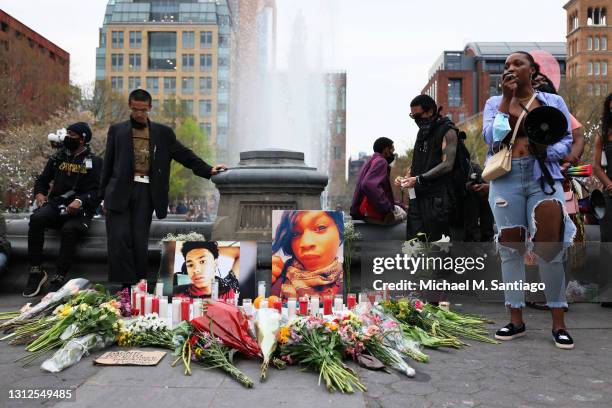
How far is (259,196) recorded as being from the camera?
21.5 ft

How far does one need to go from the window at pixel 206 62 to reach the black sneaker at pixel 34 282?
3760 inches

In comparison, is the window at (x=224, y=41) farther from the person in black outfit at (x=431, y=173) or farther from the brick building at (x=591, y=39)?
the person in black outfit at (x=431, y=173)

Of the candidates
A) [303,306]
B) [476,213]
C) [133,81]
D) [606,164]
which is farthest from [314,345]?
[133,81]

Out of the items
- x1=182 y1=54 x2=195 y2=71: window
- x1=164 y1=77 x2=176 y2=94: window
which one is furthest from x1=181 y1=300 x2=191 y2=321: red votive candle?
x1=182 y1=54 x2=195 y2=71: window

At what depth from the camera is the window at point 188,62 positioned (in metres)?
98.5

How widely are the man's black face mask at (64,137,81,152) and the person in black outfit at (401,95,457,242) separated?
3.74m

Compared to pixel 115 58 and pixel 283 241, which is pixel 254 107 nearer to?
pixel 283 241

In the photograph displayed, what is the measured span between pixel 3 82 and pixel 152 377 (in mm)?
34085

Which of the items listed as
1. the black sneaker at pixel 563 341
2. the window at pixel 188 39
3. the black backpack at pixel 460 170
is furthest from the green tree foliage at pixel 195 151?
the black sneaker at pixel 563 341

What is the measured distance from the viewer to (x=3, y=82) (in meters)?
32.4

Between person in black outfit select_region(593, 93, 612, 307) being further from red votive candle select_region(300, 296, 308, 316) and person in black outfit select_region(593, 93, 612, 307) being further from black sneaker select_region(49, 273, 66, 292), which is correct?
black sneaker select_region(49, 273, 66, 292)

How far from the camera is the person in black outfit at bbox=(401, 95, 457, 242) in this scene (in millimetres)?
5645

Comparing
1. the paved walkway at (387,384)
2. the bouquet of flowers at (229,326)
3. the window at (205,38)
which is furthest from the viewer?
the window at (205,38)

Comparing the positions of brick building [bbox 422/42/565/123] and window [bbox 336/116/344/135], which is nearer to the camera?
window [bbox 336/116/344/135]
